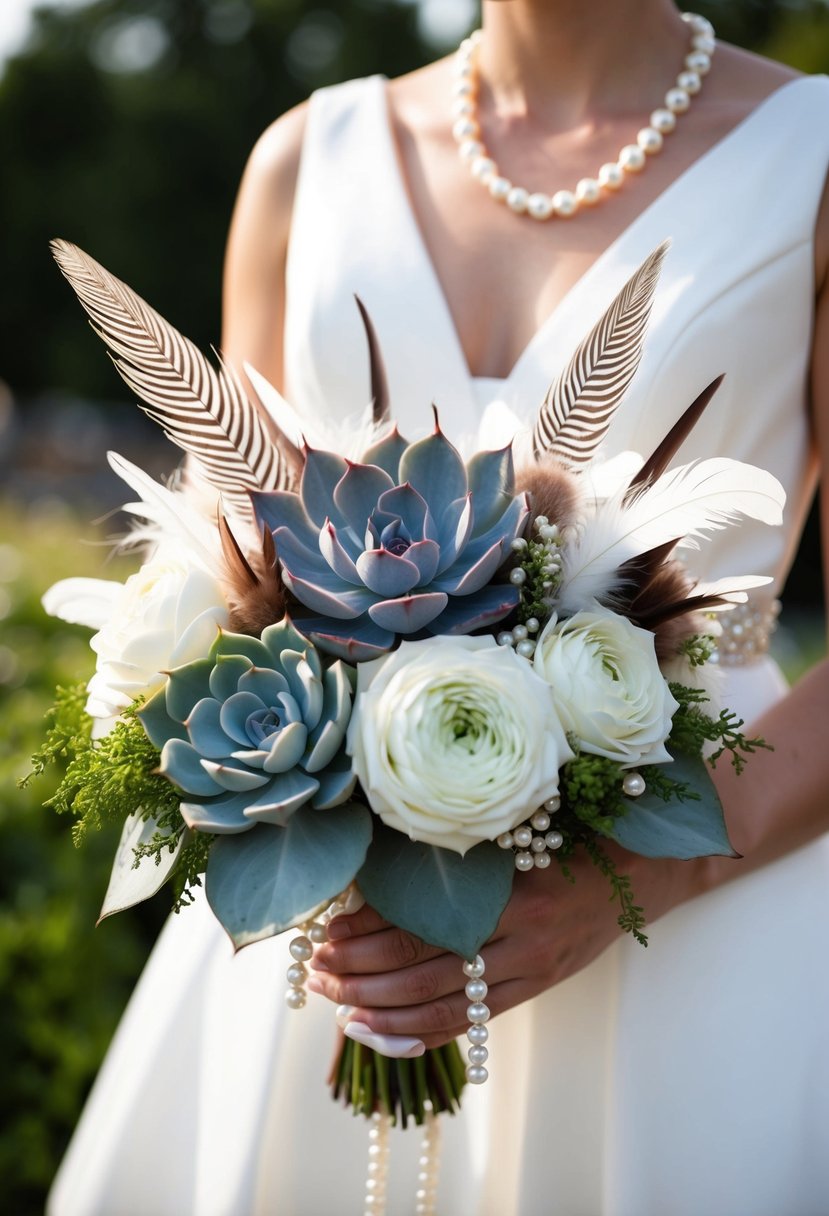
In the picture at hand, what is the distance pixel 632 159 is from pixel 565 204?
0.50 ft

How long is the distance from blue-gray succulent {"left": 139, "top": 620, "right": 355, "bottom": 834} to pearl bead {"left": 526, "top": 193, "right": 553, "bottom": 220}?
1.23 meters

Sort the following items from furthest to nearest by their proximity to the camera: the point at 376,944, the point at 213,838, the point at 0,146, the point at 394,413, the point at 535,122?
the point at 0,146 → the point at 535,122 → the point at 394,413 → the point at 376,944 → the point at 213,838

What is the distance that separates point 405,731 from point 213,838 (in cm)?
32

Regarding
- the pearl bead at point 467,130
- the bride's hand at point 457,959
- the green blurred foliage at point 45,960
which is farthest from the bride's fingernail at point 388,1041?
the pearl bead at point 467,130

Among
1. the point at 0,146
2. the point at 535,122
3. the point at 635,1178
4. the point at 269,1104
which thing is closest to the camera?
the point at 635,1178

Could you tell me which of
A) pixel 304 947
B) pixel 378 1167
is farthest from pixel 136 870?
pixel 378 1167

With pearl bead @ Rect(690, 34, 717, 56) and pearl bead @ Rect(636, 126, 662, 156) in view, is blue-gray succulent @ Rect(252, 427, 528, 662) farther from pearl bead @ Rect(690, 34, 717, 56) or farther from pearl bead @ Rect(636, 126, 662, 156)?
pearl bead @ Rect(690, 34, 717, 56)

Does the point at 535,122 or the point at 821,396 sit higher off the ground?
the point at 535,122

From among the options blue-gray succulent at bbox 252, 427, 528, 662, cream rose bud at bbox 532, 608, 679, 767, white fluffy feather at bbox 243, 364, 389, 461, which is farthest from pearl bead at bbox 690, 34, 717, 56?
cream rose bud at bbox 532, 608, 679, 767

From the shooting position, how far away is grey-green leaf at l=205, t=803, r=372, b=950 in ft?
4.25

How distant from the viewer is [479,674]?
129 cm

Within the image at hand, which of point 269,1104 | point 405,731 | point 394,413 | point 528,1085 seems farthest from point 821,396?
point 269,1104

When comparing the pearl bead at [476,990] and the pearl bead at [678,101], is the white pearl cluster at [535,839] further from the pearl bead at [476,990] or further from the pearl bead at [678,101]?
the pearl bead at [678,101]

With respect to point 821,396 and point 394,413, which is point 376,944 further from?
point 821,396
